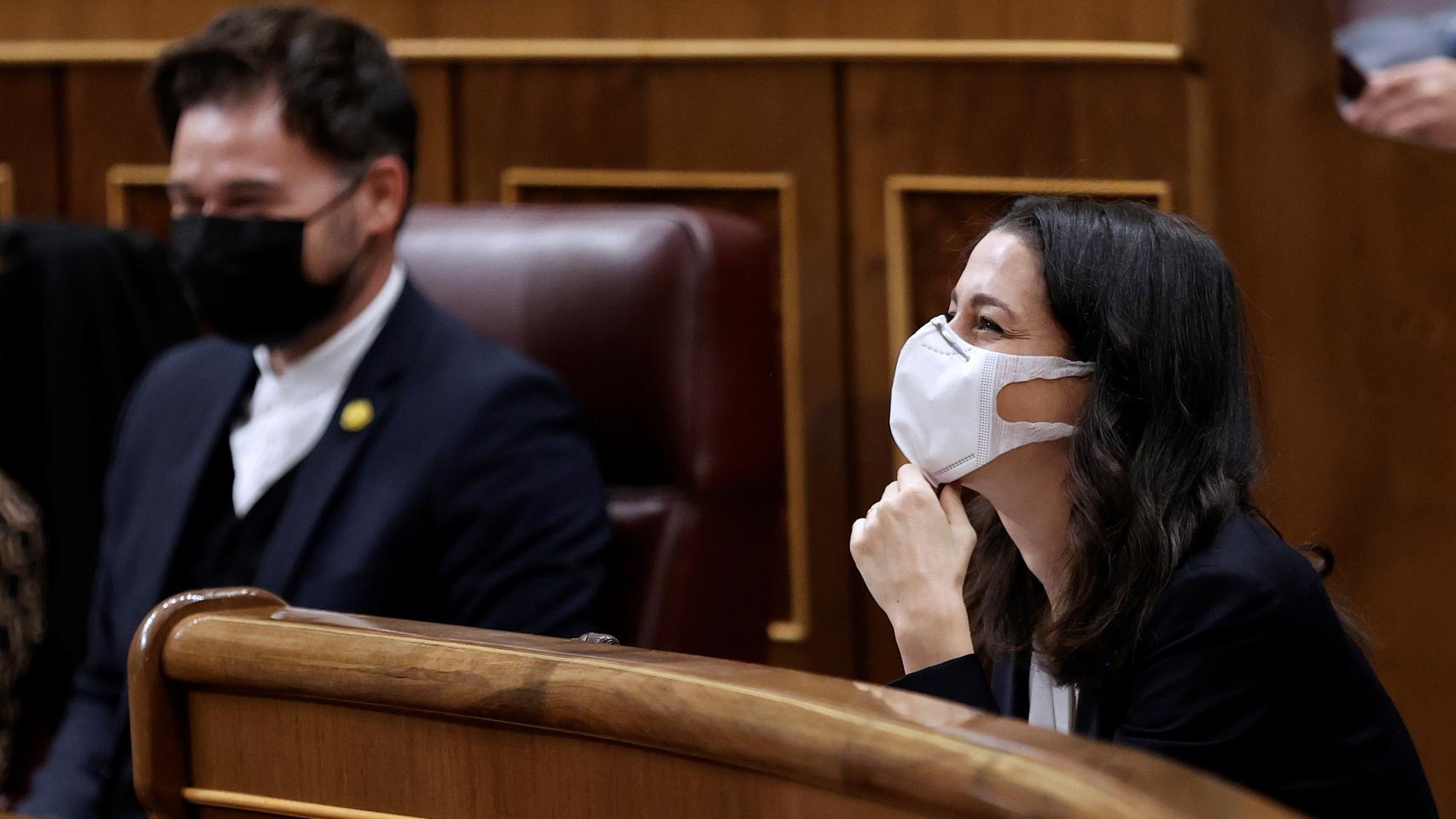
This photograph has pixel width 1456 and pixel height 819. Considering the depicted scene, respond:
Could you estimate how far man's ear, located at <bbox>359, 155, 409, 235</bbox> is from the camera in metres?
1.63

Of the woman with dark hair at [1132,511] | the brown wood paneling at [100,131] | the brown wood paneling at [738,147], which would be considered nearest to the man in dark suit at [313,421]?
the brown wood paneling at [738,147]

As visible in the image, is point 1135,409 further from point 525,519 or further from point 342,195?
point 342,195

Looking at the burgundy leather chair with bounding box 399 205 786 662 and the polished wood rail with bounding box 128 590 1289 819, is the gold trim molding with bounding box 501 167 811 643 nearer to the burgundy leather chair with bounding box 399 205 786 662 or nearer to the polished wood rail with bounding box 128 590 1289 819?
the burgundy leather chair with bounding box 399 205 786 662

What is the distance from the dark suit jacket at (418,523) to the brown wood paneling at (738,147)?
0.55 meters

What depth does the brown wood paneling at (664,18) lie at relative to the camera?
191cm

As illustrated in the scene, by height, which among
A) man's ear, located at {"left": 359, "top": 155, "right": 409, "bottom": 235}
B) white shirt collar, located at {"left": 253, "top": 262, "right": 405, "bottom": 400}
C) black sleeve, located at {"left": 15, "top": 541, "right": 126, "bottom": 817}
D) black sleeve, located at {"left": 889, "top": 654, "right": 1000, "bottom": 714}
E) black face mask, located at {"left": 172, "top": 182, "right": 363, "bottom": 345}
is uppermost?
man's ear, located at {"left": 359, "top": 155, "right": 409, "bottom": 235}

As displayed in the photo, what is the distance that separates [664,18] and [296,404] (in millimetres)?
745

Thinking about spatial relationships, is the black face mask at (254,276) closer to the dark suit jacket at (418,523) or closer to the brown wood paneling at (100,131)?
the dark suit jacket at (418,523)

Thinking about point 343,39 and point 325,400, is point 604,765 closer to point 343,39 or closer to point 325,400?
point 325,400

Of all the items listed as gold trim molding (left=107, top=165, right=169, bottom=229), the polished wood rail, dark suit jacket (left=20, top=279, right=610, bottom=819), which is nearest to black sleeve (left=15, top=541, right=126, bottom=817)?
dark suit jacket (left=20, top=279, right=610, bottom=819)

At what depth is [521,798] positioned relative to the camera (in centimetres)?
73

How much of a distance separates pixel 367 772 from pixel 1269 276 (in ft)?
3.76

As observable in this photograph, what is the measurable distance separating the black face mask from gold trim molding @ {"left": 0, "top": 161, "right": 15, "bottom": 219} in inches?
31.8

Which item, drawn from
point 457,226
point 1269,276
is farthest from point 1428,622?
point 457,226
